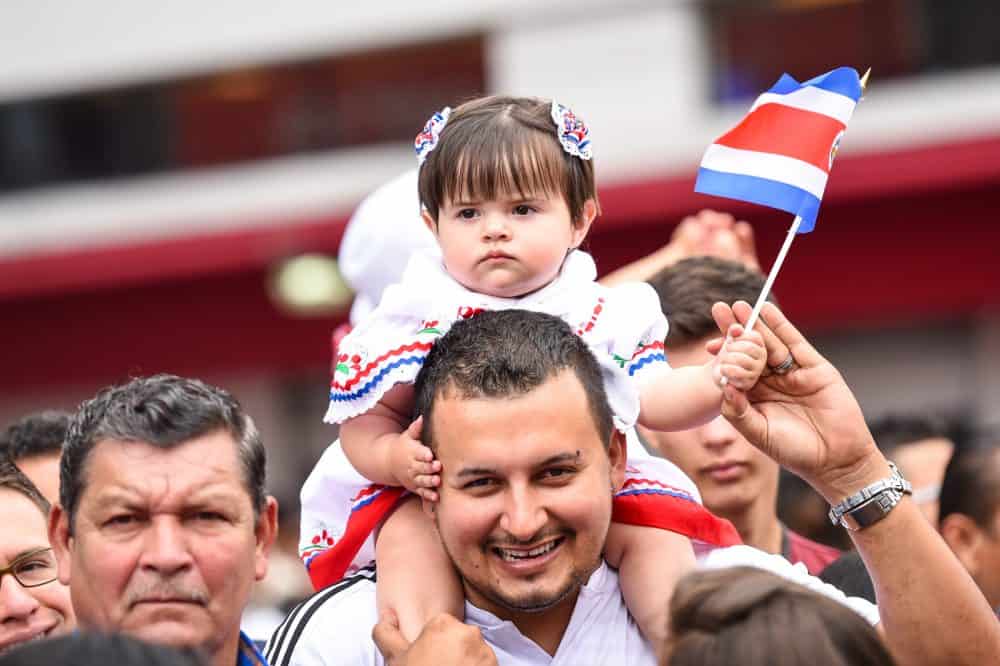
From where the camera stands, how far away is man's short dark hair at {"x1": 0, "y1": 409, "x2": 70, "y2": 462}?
193 inches

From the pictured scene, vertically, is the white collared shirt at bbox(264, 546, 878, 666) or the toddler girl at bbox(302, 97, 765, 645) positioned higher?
the toddler girl at bbox(302, 97, 765, 645)

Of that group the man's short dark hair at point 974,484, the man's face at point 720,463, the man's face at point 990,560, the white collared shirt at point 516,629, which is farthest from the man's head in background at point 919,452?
the white collared shirt at point 516,629

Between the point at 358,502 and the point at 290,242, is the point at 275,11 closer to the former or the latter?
the point at 290,242

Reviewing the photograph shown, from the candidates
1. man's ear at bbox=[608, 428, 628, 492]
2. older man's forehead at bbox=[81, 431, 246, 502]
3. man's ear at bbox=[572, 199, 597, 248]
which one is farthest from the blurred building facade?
older man's forehead at bbox=[81, 431, 246, 502]

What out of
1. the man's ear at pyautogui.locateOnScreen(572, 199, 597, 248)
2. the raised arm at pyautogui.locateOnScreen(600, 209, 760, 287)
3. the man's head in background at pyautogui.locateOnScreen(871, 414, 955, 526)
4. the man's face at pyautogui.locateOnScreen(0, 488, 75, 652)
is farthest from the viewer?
the man's head in background at pyautogui.locateOnScreen(871, 414, 955, 526)

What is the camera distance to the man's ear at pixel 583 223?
3.84m

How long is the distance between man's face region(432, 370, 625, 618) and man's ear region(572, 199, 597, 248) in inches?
21.7

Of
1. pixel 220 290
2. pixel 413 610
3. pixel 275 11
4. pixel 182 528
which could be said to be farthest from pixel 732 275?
pixel 275 11

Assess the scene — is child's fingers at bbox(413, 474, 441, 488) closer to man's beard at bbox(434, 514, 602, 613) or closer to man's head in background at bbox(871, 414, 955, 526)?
man's beard at bbox(434, 514, 602, 613)

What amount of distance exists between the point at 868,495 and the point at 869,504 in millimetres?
19

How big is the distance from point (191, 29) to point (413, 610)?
1232 cm

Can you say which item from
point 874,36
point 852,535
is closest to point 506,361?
point 852,535

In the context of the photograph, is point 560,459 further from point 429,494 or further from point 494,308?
point 494,308

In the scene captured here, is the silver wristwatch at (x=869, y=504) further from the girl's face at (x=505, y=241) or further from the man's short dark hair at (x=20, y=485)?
the man's short dark hair at (x=20, y=485)
